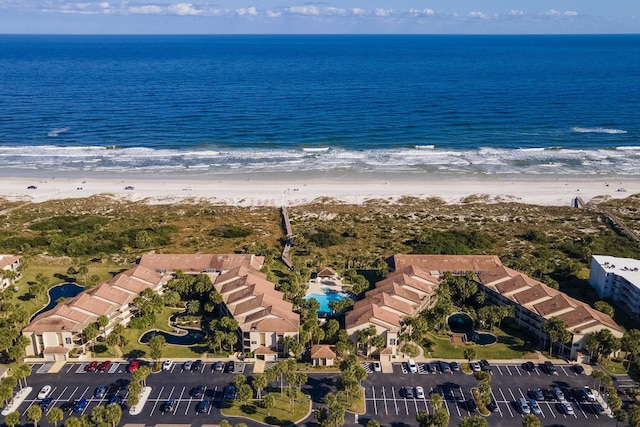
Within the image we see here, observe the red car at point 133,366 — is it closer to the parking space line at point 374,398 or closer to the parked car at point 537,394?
the parking space line at point 374,398

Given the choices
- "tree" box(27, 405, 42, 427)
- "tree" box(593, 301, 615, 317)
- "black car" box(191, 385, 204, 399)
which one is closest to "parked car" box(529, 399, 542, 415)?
"tree" box(593, 301, 615, 317)

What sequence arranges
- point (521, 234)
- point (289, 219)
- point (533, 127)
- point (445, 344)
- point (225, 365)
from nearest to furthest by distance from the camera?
point (225, 365)
point (445, 344)
point (521, 234)
point (289, 219)
point (533, 127)

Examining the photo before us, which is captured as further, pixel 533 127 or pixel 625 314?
pixel 533 127

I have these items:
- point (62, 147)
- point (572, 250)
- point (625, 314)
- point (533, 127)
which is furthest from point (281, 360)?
point (533, 127)

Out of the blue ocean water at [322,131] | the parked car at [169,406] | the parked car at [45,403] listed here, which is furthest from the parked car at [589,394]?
the blue ocean water at [322,131]

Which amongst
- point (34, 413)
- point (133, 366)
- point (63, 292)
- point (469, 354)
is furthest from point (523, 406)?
point (63, 292)

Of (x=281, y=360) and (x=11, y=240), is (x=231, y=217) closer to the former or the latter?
(x=11, y=240)

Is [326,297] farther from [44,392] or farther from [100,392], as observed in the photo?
[44,392]
